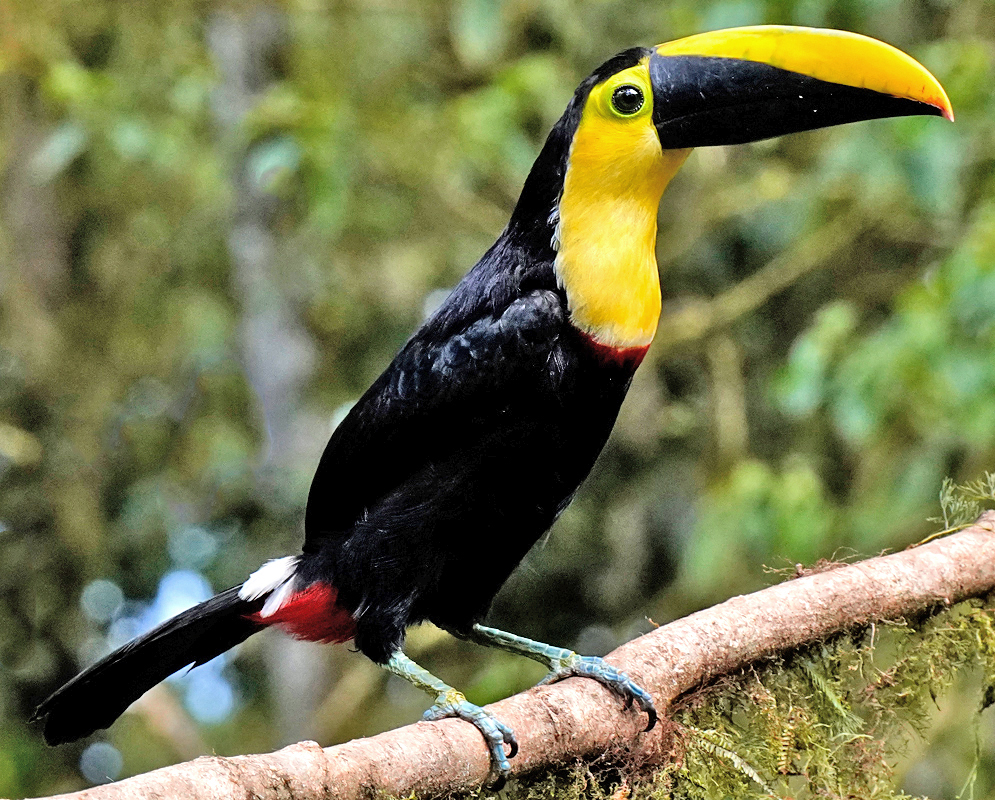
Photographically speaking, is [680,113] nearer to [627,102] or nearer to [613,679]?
[627,102]

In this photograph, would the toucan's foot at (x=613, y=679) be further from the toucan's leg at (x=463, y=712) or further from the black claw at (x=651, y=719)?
the toucan's leg at (x=463, y=712)

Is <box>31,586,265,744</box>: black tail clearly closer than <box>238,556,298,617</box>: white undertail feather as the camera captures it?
Yes

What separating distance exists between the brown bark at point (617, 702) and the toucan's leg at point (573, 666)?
2cm

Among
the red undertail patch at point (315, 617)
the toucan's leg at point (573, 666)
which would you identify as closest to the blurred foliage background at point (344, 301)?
the toucan's leg at point (573, 666)

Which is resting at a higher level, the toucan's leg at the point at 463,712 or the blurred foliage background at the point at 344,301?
the blurred foliage background at the point at 344,301

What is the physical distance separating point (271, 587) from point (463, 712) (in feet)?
Result: 2.09

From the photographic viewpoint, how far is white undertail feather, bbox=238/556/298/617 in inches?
96.1

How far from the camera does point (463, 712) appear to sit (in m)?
A: 2.01

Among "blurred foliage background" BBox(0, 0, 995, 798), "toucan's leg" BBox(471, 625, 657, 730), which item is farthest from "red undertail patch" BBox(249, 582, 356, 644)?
"blurred foliage background" BBox(0, 0, 995, 798)

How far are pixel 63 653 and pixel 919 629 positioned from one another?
3.43m

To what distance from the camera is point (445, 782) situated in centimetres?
181

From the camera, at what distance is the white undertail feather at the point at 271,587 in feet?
8.01

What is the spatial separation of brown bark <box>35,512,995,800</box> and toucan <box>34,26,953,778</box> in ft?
0.63

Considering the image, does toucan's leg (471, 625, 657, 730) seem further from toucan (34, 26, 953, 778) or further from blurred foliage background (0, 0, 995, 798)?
blurred foliage background (0, 0, 995, 798)
